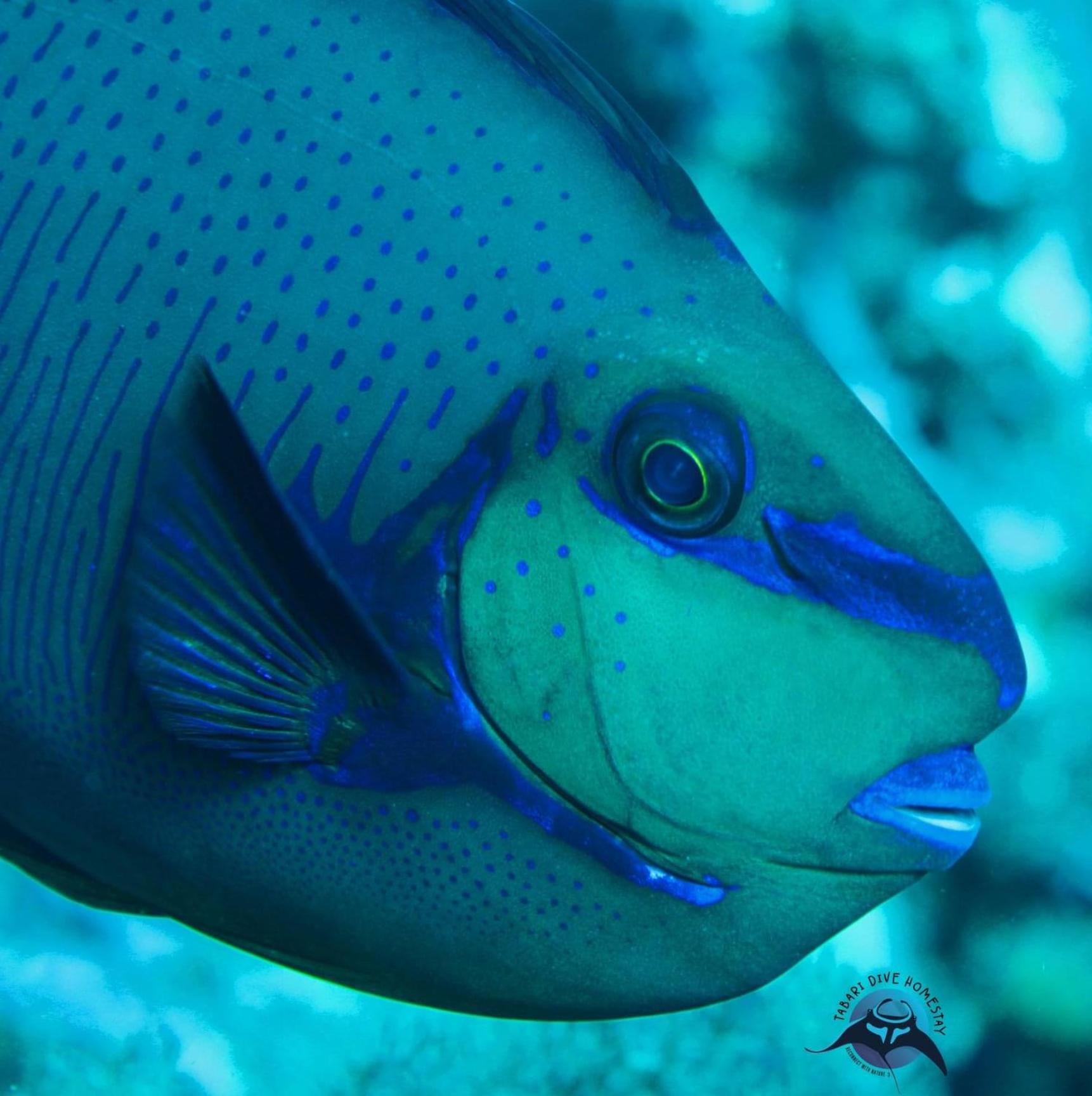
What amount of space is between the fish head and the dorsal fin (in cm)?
14

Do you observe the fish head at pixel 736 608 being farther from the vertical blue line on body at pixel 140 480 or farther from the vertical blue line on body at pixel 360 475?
the vertical blue line on body at pixel 140 480

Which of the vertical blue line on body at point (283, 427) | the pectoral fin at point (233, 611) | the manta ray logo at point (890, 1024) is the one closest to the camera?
the pectoral fin at point (233, 611)

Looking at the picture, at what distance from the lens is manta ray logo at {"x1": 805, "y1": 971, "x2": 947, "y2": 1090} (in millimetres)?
2473

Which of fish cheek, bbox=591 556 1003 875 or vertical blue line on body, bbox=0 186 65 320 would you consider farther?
vertical blue line on body, bbox=0 186 65 320

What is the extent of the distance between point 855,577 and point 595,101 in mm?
596

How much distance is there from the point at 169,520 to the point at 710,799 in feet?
2.04

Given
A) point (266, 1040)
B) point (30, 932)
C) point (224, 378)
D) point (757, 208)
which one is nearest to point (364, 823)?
point (224, 378)

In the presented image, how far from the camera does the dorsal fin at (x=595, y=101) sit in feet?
3.27

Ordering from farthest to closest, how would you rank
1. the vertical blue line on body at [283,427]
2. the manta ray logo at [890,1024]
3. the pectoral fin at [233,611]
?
the manta ray logo at [890,1024], the vertical blue line on body at [283,427], the pectoral fin at [233,611]

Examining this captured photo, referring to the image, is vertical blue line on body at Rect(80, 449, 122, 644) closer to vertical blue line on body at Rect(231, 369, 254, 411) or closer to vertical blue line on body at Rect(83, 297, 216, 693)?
vertical blue line on body at Rect(83, 297, 216, 693)

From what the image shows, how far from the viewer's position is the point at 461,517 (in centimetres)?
95

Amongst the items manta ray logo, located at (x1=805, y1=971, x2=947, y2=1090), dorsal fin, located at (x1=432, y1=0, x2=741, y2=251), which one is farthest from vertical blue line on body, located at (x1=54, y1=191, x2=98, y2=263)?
manta ray logo, located at (x1=805, y1=971, x2=947, y2=1090)

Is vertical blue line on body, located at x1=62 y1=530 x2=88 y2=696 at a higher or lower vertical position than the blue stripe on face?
lower

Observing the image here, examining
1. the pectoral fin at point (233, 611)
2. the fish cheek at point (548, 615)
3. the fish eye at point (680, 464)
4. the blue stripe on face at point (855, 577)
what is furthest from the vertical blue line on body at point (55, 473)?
the blue stripe on face at point (855, 577)
